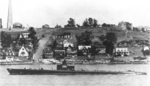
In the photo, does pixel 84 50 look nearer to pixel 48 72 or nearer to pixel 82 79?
pixel 48 72

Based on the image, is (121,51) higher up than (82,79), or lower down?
higher up

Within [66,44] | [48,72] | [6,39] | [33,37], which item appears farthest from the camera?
[66,44]

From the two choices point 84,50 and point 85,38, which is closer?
point 84,50

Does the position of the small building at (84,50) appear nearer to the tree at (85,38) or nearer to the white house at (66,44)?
the tree at (85,38)

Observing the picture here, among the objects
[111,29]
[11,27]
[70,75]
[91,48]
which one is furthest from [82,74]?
[11,27]

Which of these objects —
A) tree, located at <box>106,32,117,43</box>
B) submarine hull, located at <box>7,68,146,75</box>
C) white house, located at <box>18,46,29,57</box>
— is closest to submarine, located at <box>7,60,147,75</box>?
submarine hull, located at <box>7,68,146,75</box>

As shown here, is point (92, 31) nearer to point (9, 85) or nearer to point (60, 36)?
point (60, 36)

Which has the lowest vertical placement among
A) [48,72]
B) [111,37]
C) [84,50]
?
[48,72]

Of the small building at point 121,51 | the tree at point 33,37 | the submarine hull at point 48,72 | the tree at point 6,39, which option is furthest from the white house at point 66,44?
the tree at point 6,39

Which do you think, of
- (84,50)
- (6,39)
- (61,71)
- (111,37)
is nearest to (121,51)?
(111,37)
